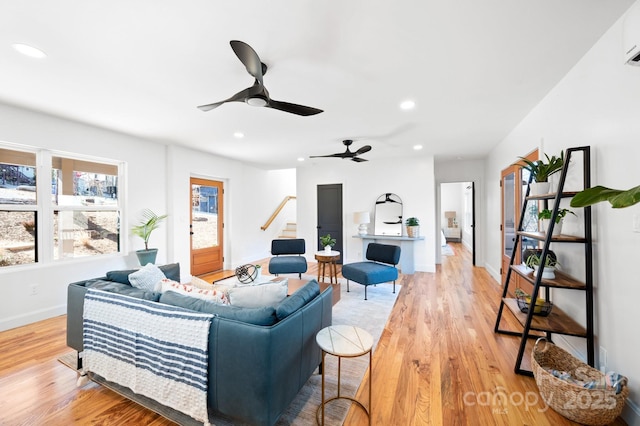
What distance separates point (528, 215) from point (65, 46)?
194 inches

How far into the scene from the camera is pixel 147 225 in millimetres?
4246

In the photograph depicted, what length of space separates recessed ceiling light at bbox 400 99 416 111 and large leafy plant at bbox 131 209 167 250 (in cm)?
397

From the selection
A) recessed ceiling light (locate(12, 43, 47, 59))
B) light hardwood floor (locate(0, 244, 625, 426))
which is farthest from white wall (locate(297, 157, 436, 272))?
recessed ceiling light (locate(12, 43, 47, 59))

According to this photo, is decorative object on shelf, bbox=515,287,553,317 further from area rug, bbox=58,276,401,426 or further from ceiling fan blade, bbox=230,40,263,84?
ceiling fan blade, bbox=230,40,263,84

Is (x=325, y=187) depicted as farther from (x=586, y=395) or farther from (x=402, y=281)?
(x=586, y=395)

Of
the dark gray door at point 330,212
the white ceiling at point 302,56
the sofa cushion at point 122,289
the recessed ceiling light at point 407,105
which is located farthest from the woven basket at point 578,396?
the dark gray door at point 330,212

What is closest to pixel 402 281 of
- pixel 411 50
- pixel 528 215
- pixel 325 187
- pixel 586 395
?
pixel 528 215

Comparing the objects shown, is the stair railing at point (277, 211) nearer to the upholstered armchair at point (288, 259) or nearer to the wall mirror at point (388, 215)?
the upholstered armchair at point (288, 259)

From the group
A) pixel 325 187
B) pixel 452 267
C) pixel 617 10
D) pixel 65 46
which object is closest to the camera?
pixel 617 10

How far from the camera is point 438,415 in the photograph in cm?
175

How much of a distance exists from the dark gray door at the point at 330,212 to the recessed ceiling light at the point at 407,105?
362 centimetres

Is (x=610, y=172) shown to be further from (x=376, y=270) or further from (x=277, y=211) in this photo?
(x=277, y=211)

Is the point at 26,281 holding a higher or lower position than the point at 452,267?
higher

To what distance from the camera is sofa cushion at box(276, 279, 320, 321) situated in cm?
161
